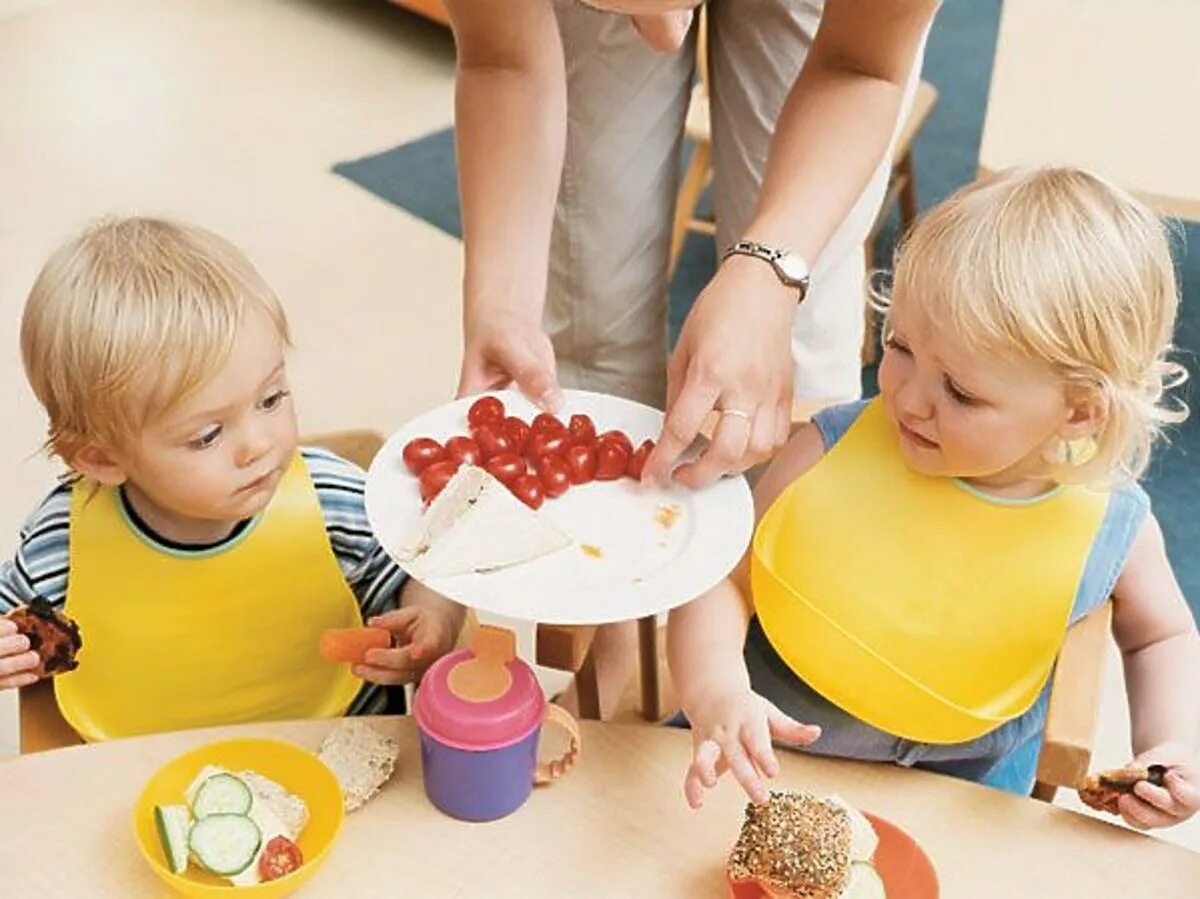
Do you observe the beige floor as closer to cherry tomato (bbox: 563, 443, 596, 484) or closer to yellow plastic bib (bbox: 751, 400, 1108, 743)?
yellow plastic bib (bbox: 751, 400, 1108, 743)

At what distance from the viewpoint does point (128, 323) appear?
1.33 m

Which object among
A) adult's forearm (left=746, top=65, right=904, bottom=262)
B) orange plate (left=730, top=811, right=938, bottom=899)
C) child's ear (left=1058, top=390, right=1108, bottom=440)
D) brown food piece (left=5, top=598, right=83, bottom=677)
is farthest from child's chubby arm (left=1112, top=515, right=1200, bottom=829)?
brown food piece (left=5, top=598, right=83, bottom=677)

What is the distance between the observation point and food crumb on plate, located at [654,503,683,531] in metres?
1.29

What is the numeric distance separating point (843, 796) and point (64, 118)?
350 centimetres

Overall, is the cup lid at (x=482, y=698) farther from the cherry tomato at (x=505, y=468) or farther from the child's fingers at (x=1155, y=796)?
the child's fingers at (x=1155, y=796)

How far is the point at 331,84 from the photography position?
4.29 meters

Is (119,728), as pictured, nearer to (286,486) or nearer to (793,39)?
(286,486)

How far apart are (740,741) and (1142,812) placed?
12.8 inches

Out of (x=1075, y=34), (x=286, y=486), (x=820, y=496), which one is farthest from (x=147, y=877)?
(x=1075, y=34)

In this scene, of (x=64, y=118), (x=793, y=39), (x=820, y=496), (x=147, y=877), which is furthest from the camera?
(x=64, y=118)

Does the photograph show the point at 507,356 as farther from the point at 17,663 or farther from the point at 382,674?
the point at 17,663

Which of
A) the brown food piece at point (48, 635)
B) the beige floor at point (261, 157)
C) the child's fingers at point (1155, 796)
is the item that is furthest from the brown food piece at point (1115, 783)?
the beige floor at point (261, 157)

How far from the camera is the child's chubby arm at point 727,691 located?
1.16 meters

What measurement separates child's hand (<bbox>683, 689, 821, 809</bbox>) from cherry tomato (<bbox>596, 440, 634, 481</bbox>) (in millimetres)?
240
